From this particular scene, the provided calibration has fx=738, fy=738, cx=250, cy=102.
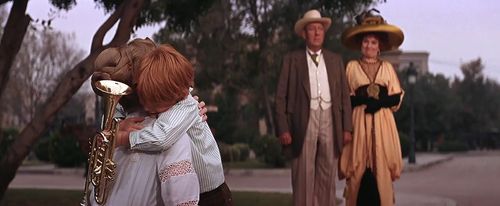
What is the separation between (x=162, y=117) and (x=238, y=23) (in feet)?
80.8

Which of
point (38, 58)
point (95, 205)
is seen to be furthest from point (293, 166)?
point (38, 58)

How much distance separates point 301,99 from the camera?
620 centimetres

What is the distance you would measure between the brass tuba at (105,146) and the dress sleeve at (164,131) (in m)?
0.08

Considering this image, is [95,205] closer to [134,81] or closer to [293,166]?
[134,81]

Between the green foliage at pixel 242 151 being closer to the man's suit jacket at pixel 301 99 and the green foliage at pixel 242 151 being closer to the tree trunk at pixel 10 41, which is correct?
the tree trunk at pixel 10 41

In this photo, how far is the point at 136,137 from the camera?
2633 millimetres

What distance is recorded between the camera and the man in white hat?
20.2 feet

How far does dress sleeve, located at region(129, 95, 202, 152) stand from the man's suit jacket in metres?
3.50

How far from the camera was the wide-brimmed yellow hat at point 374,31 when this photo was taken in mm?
6371

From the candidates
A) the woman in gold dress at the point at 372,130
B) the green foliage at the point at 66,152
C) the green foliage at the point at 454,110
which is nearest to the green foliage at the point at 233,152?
the green foliage at the point at 66,152

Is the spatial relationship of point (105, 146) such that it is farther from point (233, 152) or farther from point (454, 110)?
point (454, 110)

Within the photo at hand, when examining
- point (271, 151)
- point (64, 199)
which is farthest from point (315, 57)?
point (271, 151)

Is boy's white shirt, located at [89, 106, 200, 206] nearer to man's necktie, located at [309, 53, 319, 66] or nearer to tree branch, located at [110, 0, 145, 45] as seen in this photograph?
man's necktie, located at [309, 53, 319, 66]

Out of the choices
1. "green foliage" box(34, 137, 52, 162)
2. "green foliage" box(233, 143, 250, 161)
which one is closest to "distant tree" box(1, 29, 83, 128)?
"green foliage" box(34, 137, 52, 162)
